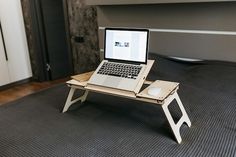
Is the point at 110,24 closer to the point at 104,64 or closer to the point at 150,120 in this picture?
the point at 104,64

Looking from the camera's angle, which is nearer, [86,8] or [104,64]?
[104,64]

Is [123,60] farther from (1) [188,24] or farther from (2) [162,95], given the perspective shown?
(1) [188,24]

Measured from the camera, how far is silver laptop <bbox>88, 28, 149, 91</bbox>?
156 centimetres

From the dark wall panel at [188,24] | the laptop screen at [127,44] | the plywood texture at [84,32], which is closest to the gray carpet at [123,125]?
the dark wall panel at [188,24]

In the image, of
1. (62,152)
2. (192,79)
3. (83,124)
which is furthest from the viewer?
(192,79)

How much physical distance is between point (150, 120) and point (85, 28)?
7.14 ft

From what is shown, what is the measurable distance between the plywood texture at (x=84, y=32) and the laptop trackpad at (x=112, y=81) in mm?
1856

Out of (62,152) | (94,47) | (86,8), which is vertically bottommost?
(62,152)

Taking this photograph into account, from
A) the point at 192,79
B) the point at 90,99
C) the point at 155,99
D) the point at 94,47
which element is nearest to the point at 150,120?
the point at 155,99

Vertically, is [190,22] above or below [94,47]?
above

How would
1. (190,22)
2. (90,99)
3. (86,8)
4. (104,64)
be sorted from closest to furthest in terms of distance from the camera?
(104,64) → (90,99) → (190,22) → (86,8)

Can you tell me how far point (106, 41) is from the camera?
1.73 meters

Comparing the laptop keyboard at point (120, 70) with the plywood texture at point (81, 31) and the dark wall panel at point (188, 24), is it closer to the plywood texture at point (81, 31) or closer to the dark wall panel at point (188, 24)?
the dark wall panel at point (188, 24)

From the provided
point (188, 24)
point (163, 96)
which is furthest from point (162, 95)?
point (188, 24)
